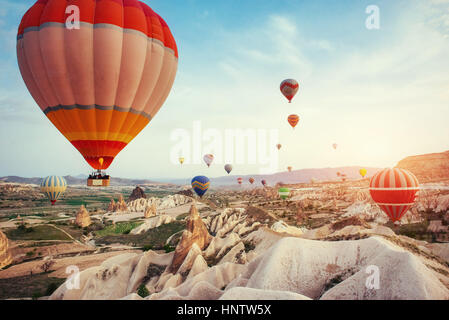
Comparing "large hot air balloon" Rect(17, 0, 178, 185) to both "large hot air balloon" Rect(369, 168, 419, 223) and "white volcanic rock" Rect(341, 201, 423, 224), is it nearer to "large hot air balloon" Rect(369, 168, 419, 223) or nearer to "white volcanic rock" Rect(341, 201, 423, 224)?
"large hot air balloon" Rect(369, 168, 419, 223)

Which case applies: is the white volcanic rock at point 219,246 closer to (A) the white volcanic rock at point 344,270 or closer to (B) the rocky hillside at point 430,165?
(A) the white volcanic rock at point 344,270

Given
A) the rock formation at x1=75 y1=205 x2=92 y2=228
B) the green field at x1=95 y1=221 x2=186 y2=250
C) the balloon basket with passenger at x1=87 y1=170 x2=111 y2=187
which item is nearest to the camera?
the balloon basket with passenger at x1=87 y1=170 x2=111 y2=187

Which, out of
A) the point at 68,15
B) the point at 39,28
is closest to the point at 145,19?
the point at 68,15

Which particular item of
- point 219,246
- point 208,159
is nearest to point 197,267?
point 219,246

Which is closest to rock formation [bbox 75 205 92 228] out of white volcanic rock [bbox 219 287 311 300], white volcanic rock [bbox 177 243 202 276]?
white volcanic rock [bbox 177 243 202 276]

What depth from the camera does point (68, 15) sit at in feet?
64.5

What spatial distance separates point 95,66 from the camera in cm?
2016

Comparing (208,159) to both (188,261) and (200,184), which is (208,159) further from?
(188,261)

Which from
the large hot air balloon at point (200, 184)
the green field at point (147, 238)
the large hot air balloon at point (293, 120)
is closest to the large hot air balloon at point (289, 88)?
the large hot air balloon at point (293, 120)

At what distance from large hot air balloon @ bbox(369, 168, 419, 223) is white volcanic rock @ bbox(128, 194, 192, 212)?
81939 mm

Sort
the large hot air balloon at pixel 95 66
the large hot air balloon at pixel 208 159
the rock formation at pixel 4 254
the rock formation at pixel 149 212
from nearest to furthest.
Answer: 1. the large hot air balloon at pixel 95 66
2. the rock formation at pixel 4 254
3. the rock formation at pixel 149 212
4. the large hot air balloon at pixel 208 159

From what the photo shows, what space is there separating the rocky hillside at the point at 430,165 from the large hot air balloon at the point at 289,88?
104096 millimetres

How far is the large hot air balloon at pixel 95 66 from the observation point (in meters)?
19.7

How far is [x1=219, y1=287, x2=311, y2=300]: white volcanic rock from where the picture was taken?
11.2 metres
